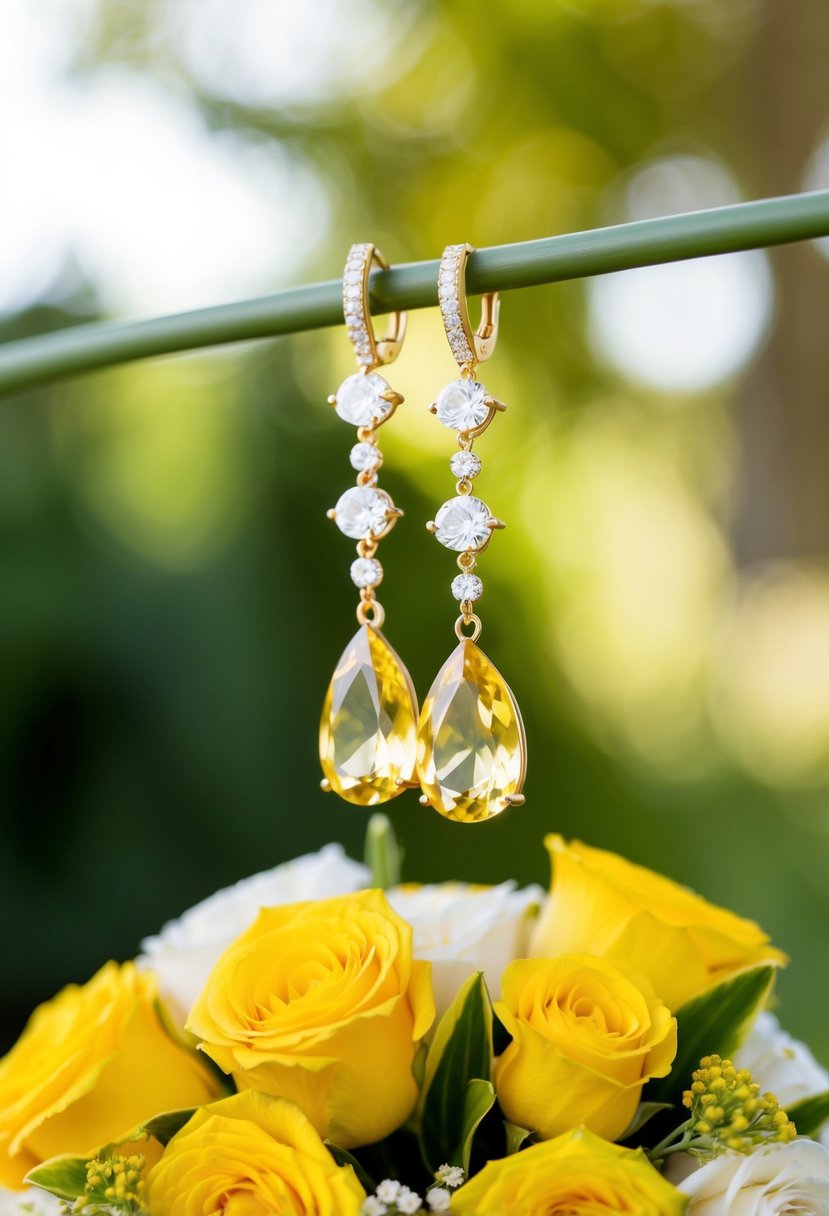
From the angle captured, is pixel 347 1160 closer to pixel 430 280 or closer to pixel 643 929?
pixel 643 929

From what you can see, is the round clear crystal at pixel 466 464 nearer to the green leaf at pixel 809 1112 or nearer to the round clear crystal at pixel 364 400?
the round clear crystal at pixel 364 400

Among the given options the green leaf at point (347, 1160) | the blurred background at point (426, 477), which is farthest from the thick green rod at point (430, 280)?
the blurred background at point (426, 477)

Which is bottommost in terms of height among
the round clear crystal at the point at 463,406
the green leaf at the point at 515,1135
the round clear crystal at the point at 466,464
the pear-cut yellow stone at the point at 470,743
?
the green leaf at the point at 515,1135

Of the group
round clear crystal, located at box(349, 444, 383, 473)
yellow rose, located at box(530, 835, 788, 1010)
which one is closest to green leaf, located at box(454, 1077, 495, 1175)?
yellow rose, located at box(530, 835, 788, 1010)

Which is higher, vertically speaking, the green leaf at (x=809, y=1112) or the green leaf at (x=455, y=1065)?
the green leaf at (x=455, y=1065)

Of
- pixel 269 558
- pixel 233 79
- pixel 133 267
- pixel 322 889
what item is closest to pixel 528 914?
pixel 322 889

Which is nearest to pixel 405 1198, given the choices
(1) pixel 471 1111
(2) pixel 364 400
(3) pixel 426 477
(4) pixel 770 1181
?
(1) pixel 471 1111

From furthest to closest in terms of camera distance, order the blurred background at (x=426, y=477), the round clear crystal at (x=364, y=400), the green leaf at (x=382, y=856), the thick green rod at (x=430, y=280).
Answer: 1. the blurred background at (x=426, y=477)
2. the green leaf at (x=382, y=856)
3. the round clear crystal at (x=364, y=400)
4. the thick green rod at (x=430, y=280)
